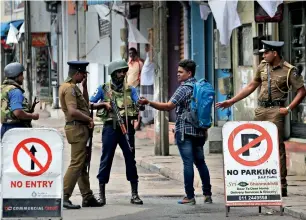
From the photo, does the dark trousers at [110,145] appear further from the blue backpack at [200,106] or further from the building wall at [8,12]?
the building wall at [8,12]

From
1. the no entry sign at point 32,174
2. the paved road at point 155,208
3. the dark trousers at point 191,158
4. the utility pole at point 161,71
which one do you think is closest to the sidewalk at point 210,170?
the paved road at point 155,208

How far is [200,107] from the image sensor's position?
12125 millimetres

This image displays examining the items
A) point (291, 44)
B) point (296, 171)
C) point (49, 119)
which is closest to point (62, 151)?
point (296, 171)

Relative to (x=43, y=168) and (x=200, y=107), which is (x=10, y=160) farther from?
(x=200, y=107)

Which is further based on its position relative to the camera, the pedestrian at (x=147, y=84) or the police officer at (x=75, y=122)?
the pedestrian at (x=147, y=84)

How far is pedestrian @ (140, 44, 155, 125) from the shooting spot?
23.5 m

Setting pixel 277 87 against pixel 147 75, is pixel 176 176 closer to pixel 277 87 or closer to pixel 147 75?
pixel 277 87

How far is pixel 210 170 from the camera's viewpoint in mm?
16312

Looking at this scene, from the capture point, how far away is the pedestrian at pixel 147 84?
77.2 feet

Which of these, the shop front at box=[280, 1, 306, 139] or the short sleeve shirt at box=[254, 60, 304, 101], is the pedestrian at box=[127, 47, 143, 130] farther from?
the short sleeve shirt at box=[254, 60, 304, 101]

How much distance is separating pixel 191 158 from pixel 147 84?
11.5 m

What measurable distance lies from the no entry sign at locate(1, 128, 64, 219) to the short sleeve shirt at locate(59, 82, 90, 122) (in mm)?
1677

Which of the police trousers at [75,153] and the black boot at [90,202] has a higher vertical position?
the police trousers at [75,153]

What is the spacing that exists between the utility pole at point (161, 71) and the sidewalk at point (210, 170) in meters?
0.39
